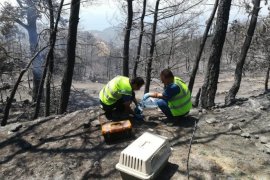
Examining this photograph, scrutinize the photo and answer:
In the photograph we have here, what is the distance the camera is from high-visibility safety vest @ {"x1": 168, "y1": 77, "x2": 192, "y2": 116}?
19.2 ft

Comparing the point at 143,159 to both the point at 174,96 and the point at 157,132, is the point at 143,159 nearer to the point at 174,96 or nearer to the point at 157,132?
the point at 157,132

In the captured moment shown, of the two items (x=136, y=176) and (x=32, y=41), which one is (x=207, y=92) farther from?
(x=32, y=41)

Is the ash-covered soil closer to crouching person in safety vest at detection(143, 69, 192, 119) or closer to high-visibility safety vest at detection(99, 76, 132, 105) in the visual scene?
crouching person in safety vest at detection(143, 69, 192, 119)

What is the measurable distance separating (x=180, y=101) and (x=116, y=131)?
1421 millimetres

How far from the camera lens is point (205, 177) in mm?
4176

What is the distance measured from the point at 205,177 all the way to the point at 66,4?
26.2 ft

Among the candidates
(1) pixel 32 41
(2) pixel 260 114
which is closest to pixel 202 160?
(2) pixel 260 114

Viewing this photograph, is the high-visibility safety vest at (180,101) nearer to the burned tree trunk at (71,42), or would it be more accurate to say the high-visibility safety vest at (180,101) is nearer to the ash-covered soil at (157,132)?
the ash-covered soil at (157,132)

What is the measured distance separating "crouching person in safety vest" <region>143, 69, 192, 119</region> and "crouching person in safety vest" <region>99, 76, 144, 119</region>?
475 mm

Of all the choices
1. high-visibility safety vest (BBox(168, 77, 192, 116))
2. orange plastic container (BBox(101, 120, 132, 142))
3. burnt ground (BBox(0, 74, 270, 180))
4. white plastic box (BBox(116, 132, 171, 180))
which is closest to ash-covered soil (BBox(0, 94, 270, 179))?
burnt ground (BBox(0, 74, 270, 180))

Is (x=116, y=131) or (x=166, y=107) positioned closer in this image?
(x=116, y=131)

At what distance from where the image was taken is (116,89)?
19.6 feet

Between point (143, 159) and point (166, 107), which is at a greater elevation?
point (166, 107)

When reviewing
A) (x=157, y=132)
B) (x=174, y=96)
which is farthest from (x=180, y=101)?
(x=157, y=132)
